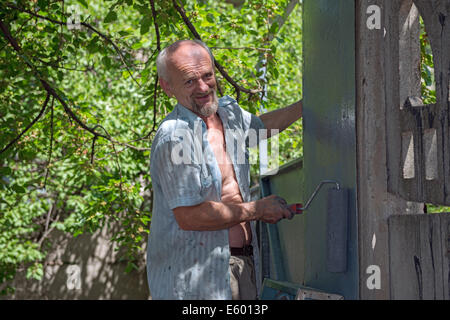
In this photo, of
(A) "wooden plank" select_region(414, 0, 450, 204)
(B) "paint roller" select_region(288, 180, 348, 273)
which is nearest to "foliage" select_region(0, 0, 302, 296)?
(B) "paint roller" select_region(288, 180, 348, 273)

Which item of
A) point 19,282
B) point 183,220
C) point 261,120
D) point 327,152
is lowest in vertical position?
point 19,282

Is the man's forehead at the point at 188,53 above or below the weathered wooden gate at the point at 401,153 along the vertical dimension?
above

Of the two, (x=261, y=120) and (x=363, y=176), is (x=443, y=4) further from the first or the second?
(x=261, y=120)

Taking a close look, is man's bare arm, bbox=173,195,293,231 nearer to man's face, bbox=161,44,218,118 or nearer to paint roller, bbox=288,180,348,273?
paint roller, bbox=288,180,348,273

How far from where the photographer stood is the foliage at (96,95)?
437 centimetres

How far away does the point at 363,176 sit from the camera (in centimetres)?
185

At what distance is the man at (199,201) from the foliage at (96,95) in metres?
1.74

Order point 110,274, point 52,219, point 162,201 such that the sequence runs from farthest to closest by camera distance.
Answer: point 110,274
point 52,219
point 162,201

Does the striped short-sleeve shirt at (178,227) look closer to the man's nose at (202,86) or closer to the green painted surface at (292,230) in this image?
the man's nose at (202,86)

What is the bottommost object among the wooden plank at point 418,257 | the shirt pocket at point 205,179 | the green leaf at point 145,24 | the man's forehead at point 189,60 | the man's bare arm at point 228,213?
the wooden plank at point 418,257

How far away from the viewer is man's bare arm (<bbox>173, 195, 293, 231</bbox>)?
83.7 inches

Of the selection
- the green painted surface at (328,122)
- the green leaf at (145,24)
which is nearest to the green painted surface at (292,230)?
the green painted surface at (328,122)

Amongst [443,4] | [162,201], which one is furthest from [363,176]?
[162,201]
